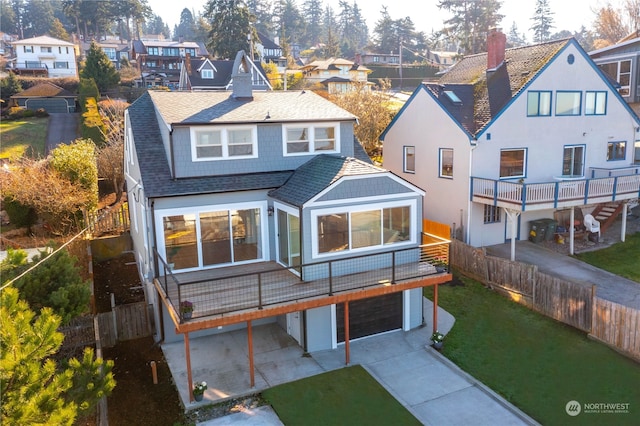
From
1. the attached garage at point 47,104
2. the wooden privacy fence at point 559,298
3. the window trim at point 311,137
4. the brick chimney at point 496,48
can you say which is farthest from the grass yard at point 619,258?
the attached garage at point 47,104

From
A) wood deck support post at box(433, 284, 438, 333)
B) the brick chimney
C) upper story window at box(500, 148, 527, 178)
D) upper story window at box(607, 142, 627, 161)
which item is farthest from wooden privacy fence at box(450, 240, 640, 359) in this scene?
upper story window at box(607, 142, 627, 161)

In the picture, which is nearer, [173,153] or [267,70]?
[173,153]

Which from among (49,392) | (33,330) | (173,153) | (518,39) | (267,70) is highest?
(518,39)

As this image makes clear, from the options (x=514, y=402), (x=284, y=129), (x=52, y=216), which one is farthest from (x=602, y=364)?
(x=52, y=216)

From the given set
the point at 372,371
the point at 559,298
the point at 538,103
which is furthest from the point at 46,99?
the point at 559,298

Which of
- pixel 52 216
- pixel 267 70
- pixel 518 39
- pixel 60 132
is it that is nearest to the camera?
pixel 52 216

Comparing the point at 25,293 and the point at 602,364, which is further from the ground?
the point at 25,293

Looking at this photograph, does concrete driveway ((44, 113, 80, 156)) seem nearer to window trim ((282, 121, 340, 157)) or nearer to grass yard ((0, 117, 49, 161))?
grass yard ((0, 117, 49, 161))

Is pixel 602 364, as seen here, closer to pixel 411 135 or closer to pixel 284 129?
pixel 284 129
